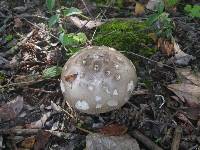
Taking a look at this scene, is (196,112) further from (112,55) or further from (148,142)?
(112,55)

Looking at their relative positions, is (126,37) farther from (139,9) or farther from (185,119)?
(185,119)

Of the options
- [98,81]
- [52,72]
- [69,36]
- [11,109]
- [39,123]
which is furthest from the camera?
[69,36]

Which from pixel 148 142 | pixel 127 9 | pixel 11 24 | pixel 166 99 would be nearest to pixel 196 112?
pixel 166 99

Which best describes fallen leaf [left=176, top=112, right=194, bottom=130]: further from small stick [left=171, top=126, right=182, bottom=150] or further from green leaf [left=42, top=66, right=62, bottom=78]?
green leaf [left=42, top=66, right=62, bottom=78]

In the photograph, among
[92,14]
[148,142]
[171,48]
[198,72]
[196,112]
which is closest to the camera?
[148,142]

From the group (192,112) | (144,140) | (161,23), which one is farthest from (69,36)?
(192,112)
